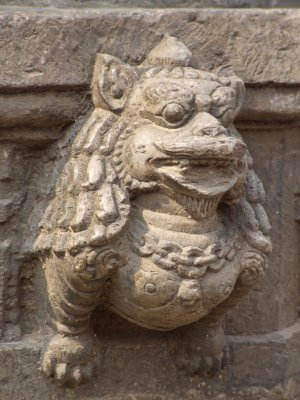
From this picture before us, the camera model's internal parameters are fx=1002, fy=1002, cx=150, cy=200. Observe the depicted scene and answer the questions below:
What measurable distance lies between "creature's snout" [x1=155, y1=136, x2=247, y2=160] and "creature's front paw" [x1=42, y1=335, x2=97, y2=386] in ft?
1.60

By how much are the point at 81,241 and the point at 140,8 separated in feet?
1.89

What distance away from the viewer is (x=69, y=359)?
2.17m

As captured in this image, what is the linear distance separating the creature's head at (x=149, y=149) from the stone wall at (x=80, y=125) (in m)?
0.08

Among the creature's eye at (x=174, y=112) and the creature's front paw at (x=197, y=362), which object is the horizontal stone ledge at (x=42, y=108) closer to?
the creature's eye at (x=174, y=112)

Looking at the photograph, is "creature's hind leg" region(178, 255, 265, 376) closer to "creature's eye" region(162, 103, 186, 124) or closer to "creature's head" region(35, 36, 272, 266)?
"creature's head" region(35, 36, 272, 266)

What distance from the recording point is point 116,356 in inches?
88.1

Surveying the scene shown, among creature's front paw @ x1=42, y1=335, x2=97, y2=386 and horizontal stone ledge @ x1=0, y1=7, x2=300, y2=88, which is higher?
horizontal stone ledge @ x1=0, y1=7, x2=300, y2=88

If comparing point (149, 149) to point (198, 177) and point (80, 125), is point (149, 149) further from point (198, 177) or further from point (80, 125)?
point (80, 125)

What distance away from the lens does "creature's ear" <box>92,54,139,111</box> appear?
2.06 meters

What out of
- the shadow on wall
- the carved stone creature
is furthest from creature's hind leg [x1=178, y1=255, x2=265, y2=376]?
the shadow on wall

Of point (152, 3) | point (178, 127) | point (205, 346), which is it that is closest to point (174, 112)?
point (178, 127)

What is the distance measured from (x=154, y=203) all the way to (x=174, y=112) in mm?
195

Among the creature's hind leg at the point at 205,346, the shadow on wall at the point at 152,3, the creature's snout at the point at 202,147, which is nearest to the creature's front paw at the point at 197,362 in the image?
the creature's hind leg at the point at 205,346

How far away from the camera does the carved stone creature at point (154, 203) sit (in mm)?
1983
